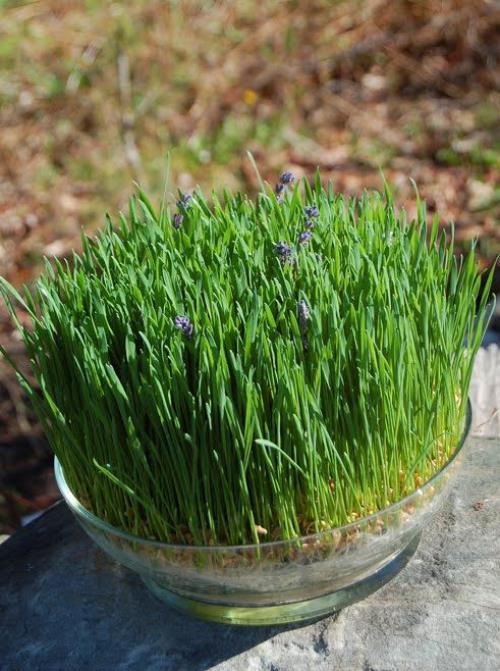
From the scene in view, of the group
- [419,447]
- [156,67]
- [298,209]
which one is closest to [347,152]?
[156,67]

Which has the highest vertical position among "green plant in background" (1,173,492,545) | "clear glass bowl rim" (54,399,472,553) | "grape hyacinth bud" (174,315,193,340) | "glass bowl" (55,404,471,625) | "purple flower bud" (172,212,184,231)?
"purple flower bud" (172,212,184,231)

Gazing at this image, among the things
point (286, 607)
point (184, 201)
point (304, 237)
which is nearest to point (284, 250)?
point (304, 237)

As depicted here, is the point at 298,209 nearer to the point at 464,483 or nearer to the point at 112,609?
the point at 464,483

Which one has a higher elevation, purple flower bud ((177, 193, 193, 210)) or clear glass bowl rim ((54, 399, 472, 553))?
purple flower bud ((177, 193, 193, 210))

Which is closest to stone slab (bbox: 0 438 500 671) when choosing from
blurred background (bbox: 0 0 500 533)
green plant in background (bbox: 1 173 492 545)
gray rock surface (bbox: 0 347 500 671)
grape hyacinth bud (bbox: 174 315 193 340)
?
gray rock surface (bbox: 0 347 500 671)

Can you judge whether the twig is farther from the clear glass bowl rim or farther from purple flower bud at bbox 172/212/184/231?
the clear glass bowl rim

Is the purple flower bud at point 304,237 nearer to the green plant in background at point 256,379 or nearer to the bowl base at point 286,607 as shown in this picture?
the green plant in background at point 256,379
